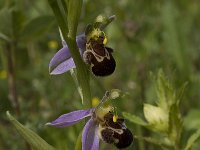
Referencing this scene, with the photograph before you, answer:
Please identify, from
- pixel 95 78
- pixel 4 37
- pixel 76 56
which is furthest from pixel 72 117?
pixel 95 78

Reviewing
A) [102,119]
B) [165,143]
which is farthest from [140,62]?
[102,119]

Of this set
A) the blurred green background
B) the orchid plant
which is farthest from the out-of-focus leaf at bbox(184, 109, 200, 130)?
the orchid plant

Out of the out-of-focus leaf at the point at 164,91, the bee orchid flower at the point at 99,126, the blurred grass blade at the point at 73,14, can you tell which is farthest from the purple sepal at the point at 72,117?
the out-of-focus leaf at the point at 164,91

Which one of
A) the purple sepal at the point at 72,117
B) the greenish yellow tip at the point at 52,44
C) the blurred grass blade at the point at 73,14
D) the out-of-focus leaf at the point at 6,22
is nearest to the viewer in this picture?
the blurred grass blade at the point at 73,14

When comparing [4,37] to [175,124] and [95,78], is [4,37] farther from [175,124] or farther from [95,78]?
[175,124]

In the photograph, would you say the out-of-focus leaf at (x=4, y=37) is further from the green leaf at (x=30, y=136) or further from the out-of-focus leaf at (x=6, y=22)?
the green leaf at (x=30, y=136)

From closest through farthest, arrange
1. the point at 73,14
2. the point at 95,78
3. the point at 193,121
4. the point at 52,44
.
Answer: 1. the point at 73,14
2. the point at 193,121
3. the point at 95,78
4. the point at 52,44

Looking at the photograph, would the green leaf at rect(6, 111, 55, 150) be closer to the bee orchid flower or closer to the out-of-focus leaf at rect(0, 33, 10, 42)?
the bee orchid flower
